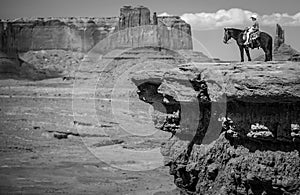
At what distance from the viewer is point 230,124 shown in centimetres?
1470

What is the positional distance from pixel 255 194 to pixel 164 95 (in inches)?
190

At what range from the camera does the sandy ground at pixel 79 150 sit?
21.8 m

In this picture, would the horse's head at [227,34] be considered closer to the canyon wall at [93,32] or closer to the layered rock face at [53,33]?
the canyon wall at [93,32]

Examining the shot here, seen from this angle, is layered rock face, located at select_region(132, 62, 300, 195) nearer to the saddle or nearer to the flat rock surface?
the flat rock surface

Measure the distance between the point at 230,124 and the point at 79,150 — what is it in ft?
61.0

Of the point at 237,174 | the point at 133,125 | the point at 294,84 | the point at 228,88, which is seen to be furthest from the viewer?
the point at 133,125

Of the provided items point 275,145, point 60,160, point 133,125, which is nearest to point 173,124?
point 275,145

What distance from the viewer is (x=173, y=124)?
695 inches

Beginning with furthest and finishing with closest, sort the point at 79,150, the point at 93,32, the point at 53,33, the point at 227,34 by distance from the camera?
the point at 93,32 < the point at 53,33 < the point at 79,150 < the point at 227,34

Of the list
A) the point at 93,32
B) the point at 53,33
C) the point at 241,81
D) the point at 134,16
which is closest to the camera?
the point at 241,81

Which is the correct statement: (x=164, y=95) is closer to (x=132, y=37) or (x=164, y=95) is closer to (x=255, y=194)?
(x=255, y=194)

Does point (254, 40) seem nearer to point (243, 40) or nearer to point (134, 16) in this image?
point (243, 40)

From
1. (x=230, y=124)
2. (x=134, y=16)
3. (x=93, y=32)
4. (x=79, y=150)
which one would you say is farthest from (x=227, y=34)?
(x=93, y=32)

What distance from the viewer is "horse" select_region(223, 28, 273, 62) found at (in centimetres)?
1727
